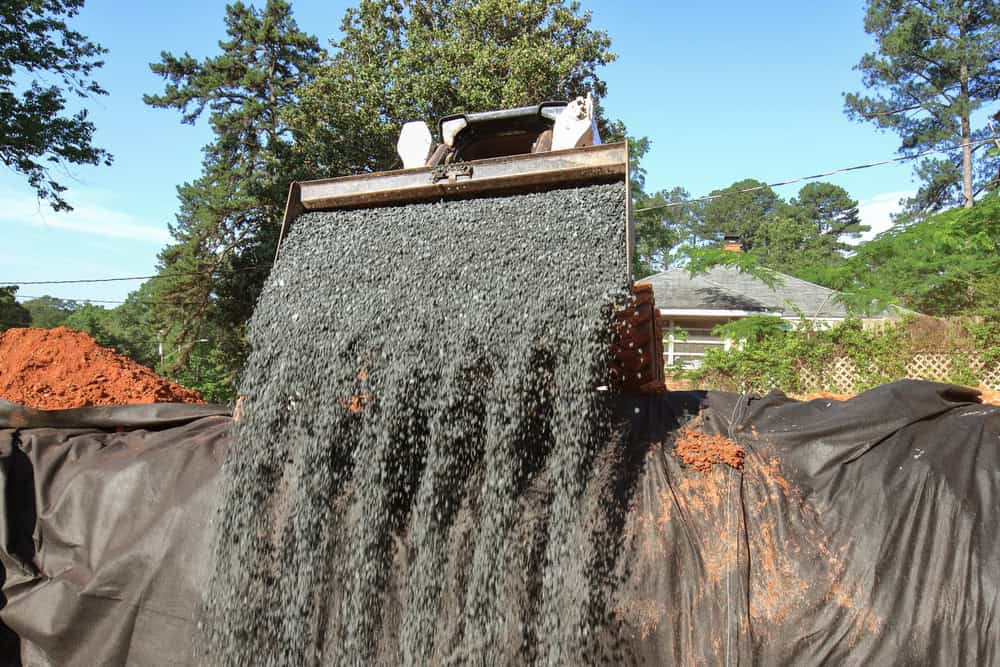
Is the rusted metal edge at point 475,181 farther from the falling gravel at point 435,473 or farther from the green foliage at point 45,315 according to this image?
the green foliage at point 45,315

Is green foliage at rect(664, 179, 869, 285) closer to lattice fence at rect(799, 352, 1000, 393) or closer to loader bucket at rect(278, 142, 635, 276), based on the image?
lattice fence at rect(799, 352, 1000, 393)

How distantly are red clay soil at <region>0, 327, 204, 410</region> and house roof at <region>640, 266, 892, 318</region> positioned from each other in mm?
12492

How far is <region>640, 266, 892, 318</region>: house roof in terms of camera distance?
14805 mm

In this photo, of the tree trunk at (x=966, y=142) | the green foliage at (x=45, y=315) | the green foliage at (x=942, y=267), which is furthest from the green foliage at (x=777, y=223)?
the green foliage at (x=45, y=315)

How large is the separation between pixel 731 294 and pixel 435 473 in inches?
552

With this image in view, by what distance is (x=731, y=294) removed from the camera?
15359 millimetres

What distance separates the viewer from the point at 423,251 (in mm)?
3014

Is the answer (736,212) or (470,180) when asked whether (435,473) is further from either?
(736,212)

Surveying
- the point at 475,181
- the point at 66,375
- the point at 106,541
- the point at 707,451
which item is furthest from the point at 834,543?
the point at 66,375

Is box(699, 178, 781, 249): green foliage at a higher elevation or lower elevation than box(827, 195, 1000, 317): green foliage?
higher

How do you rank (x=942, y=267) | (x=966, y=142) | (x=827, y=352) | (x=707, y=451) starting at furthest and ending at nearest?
(x=966, y=142), (x=827, y=352), (x=942, y=267), (x=707, y=451)

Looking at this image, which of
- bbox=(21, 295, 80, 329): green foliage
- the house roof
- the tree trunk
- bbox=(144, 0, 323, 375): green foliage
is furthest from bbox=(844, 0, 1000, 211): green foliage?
bbox=(21, 295, 80, 329): green foliage

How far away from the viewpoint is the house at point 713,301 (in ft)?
47.1

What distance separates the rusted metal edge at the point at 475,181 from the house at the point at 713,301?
34.5 feet
